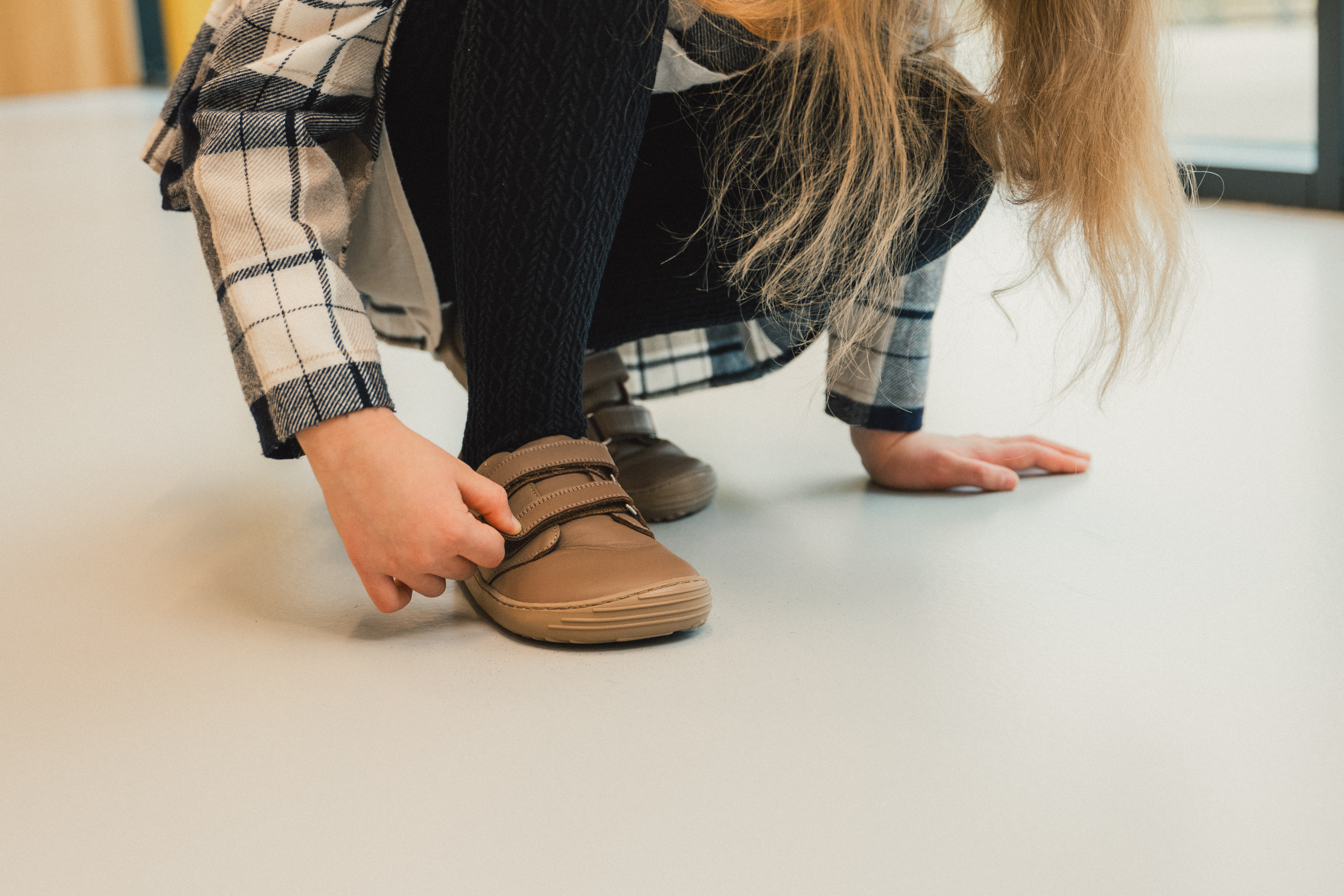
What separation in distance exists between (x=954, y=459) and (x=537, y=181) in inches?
13.9

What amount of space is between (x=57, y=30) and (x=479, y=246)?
6078 millimetres

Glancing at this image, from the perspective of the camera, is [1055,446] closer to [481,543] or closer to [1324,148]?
[481,543]

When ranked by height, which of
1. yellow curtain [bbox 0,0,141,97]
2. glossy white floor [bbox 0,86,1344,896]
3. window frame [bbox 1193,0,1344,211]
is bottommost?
glossy white floor [bbox 0,86,1344,896]

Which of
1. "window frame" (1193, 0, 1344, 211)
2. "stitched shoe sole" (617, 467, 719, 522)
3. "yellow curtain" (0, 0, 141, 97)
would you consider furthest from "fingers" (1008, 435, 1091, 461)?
"yellow curtain" (0, 0, 141, 97)

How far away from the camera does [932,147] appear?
68cm

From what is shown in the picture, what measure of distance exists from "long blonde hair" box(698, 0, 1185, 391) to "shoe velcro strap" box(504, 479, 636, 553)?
153 millimetres

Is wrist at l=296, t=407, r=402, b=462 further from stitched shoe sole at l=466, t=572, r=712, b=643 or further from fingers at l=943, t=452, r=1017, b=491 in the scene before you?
fingers at l=943, t=452, r=1017, b=491

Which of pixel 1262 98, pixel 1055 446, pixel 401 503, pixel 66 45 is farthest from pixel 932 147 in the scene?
pixel 66 45

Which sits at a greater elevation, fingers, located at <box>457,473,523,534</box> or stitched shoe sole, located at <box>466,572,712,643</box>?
fingers, located at <box>457,473,523,534</box>

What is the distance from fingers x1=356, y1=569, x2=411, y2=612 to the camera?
58cm

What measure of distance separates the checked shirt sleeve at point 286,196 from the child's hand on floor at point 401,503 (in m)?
0.01

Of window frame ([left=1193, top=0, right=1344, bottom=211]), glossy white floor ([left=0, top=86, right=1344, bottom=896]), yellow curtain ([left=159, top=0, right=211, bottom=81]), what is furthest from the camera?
yellow curtain ([left=159, top=0, right=211, bottom=81])

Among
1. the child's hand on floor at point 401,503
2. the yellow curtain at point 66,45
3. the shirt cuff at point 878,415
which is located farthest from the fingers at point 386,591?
the yellow curtain at point 66,45

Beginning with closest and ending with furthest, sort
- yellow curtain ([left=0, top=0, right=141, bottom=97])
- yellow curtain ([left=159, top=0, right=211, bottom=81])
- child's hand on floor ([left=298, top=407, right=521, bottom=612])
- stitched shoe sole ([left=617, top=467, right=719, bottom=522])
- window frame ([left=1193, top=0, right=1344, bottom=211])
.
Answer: child's hand on floor ([left=298, top=407, right=521, bottom=612]) → stitched shoe sole ([left=617, top=467, right=719, bottom=522]) → window frame ([left=1193, top=0, right=1344, bottom=211]) → yellow curtain ([left=159, top=0, right=211, bottom=81]) → yellow curtain ([left=0, top=0, right=141, bottom=97])
